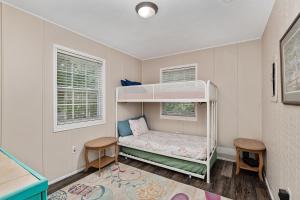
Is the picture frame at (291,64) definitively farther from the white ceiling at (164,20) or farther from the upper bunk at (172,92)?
the upper bunk at (172,92)

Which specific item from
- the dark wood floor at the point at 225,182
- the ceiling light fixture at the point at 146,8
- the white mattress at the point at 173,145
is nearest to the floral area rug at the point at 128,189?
the dark wood floor at the point at 225,182

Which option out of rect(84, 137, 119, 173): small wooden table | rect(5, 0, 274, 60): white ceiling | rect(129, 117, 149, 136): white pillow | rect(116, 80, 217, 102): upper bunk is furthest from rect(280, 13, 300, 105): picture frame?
rect(129, 117, 149, 136): white pillow

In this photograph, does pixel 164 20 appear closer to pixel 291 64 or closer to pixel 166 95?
pixel 166 95

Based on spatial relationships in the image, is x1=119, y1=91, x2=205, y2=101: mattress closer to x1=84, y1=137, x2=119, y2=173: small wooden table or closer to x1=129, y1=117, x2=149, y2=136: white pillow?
x1=129, y1=117, x2=149, y2=136: white pillow

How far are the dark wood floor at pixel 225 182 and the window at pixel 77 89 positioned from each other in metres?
0.98

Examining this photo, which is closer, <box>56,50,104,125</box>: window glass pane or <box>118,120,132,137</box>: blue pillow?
<box>56,50,104,125</box>: window glass pane

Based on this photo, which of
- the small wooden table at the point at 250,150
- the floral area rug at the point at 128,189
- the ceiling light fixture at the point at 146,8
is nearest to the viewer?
the ceiling light fixture at the point at 146,8

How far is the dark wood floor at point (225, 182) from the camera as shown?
1.99 m

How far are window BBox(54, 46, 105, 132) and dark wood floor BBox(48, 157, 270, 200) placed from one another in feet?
3.22

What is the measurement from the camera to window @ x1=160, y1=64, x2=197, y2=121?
137 inches

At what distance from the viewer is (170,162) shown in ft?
8.52

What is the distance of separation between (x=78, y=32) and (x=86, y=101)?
4.14 ft

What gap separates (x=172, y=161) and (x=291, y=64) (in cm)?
212

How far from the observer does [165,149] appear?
2.63 m
